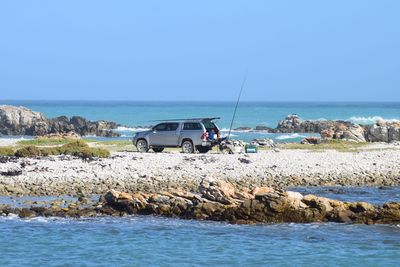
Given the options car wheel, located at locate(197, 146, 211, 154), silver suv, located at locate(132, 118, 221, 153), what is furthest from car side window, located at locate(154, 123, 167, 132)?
car wheel, located at locate(197, 146, 211, 154)

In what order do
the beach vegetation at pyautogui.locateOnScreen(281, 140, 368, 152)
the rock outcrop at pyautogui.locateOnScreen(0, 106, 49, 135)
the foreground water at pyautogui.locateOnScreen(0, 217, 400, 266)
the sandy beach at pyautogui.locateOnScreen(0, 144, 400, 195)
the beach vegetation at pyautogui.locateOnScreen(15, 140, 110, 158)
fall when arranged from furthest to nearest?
the rock outcrop at pyautogui.locateOnScreen(0, 106, 49, 135), the beach vegetation at pyautogui.locateOnScreen(281, 140, 368, 152), the beach vegetation at pyautogui.locateOnScreen(15, 140, 110, 158), the sandy beach at pyautogui.locateOnScreen(0, 144, 400, 195), the foreground water at pyautogui.locateOnScreen(0, 217, 400, 266)

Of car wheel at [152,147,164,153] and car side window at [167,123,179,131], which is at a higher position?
car side window at [167,123,179,131]

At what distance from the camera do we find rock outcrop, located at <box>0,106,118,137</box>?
234 ft

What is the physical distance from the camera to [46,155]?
3425 cm

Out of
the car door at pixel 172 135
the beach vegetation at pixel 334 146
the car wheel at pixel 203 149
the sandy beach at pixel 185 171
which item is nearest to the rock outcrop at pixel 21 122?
the beach vegetation at pixel 334 146

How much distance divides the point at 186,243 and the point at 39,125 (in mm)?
55769

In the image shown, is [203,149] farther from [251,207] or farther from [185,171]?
[251,207]

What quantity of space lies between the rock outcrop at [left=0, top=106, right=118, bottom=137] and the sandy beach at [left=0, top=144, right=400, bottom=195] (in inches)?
1415

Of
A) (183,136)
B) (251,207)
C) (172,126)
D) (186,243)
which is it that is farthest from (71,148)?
(186,243)

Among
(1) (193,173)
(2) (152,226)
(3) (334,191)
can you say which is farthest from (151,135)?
(2) (152,226)

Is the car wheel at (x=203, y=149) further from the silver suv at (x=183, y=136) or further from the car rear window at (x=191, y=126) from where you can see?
the car rear window at (x=191, y=126)

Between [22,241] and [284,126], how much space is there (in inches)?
2260

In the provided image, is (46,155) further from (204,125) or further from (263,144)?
(263,144)

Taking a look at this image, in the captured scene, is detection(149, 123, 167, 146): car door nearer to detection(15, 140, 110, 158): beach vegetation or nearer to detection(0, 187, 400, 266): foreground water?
detection(15, 140, 110, 158): beach vegetation
